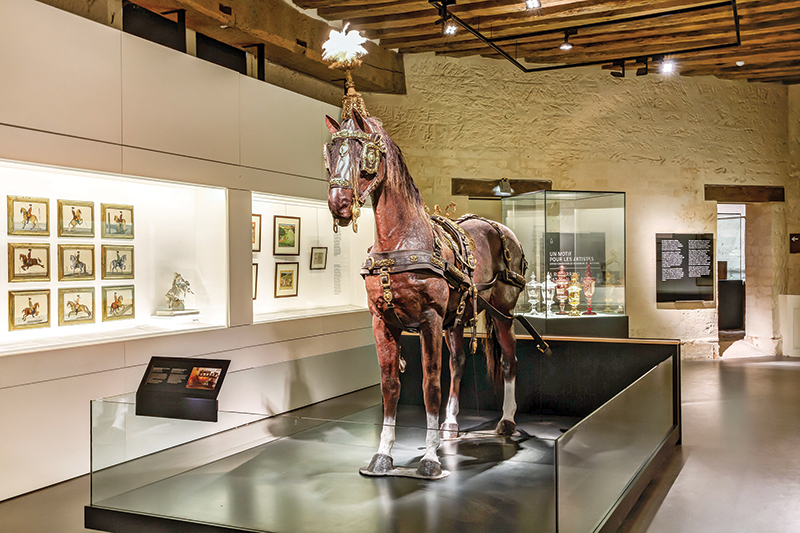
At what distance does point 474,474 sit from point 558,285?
5488 millimetres

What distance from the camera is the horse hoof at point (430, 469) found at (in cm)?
284

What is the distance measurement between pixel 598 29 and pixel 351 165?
19.1 feet

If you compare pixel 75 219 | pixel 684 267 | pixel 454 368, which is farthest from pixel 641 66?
pixel 75 219

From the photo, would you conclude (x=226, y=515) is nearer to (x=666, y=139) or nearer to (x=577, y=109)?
(x=577, y=109)

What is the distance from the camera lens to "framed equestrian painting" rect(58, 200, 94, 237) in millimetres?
4142

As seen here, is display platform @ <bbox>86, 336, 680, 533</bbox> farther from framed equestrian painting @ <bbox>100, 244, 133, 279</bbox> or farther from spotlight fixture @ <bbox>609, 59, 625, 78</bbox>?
spotlight fixture @ <bbox>609, 59, 625, 78</bbox>

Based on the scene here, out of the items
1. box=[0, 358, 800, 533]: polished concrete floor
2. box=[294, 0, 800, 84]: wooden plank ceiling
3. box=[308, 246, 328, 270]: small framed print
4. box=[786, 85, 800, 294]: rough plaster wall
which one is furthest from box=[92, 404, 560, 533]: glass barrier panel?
box=[786, 85, 800, 294]: rough plaster wall

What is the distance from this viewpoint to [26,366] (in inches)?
146

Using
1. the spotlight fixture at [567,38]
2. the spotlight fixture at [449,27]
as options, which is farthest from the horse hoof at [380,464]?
the spotlight fixture at [567,38]

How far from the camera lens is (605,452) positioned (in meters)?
2.79

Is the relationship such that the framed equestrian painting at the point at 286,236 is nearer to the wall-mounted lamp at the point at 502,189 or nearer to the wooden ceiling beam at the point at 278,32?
the wooden ceiling beam at the point at 278,32

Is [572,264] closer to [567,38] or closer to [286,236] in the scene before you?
[567,38]

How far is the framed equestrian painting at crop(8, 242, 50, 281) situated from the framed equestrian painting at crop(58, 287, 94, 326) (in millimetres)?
191

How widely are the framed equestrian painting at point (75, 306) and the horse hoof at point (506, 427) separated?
2.92 metres
